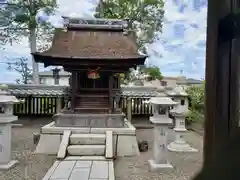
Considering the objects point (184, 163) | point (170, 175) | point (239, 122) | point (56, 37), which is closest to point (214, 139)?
point (239, 122)

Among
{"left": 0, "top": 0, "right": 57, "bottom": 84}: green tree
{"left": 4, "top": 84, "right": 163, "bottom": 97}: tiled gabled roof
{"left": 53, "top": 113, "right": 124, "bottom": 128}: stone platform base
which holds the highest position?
{"left": 0, "top": 0, "right": 57, "bottom": 84}: green tree


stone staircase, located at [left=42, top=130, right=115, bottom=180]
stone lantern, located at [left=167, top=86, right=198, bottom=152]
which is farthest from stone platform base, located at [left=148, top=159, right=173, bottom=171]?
stone lantern, located at [left=167, top=86, right=198, bottom=152]

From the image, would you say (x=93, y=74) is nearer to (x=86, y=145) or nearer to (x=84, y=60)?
(x=84, y=60)

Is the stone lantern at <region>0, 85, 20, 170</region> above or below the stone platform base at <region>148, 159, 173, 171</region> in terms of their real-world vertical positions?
above

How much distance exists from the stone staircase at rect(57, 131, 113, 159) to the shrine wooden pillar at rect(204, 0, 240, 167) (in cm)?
481

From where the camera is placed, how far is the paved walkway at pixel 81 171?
4.09 m

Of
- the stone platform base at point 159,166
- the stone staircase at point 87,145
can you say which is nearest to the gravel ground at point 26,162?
the stone staircase at point 87,145

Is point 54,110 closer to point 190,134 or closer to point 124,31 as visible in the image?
point 124,31

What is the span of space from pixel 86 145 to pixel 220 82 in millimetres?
5325

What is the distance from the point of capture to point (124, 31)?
7.84 m

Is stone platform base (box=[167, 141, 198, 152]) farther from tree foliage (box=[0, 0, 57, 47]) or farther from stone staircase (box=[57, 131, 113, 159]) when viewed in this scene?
tree foliage (box=[0, 0, 57, 47])

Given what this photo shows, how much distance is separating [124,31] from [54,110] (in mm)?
4393

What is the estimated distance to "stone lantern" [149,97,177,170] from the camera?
16.0ft

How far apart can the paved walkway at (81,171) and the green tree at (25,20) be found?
8364 mm
